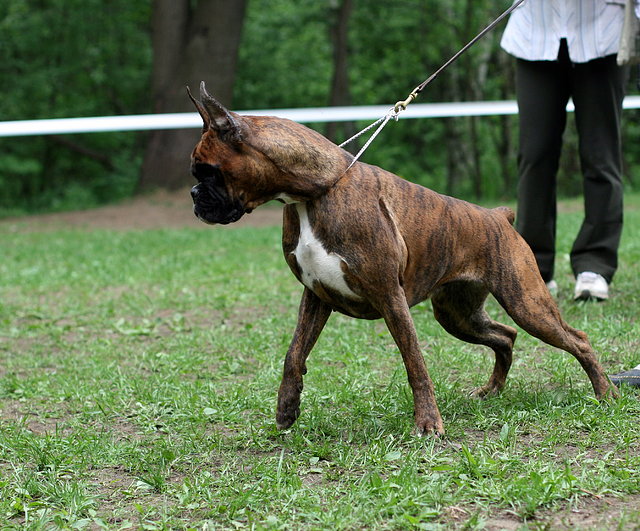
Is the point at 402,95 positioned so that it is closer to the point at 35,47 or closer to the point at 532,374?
the point at 35,47

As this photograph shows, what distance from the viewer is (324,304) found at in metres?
3.66

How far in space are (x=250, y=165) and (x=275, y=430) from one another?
1211 mm

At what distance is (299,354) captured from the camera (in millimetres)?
3654

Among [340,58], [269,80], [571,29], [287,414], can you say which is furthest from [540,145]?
[269,80]

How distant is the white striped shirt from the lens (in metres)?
5.64

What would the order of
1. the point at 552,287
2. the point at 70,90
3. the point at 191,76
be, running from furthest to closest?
the point at 70,90 < the point at 191,76 < the point at 552,287

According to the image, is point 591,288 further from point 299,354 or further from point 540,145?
point 299,354

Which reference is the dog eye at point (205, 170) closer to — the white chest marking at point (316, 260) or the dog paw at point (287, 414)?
the white chest marking at point (316, 260)

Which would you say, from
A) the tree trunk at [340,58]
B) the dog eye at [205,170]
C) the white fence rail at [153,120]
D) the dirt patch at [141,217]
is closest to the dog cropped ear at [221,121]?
the dog eye at [205,170]

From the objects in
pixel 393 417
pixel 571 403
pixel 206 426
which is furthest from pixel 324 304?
pixel 571 403

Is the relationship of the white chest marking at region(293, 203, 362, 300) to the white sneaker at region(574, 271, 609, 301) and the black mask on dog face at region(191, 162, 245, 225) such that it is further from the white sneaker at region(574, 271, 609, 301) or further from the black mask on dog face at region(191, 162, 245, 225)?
the white sneaker at region(574, 271, 609, 301)

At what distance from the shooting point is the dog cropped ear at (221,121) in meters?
3.08

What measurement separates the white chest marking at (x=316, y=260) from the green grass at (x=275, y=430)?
0.65 meters

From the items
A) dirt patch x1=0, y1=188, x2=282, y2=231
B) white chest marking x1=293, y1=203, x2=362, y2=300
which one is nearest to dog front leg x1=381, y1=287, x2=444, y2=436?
white chest marking x1=293, y1=203, x2=362, y2=300
